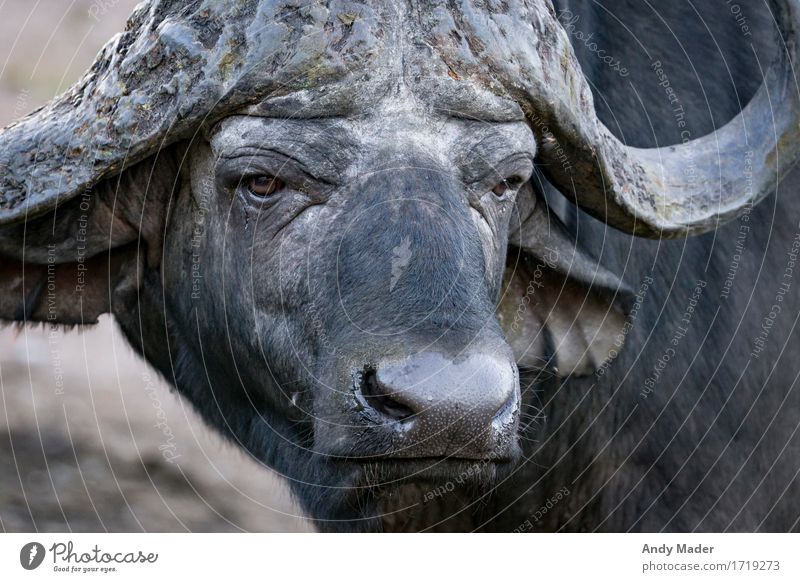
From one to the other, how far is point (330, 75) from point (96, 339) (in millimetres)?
8628

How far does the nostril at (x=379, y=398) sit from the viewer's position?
3.13 m

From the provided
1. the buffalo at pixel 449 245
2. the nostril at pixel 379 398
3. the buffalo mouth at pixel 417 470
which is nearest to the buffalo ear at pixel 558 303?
the buffalo at pixel 449 245

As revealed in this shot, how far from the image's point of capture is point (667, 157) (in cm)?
439

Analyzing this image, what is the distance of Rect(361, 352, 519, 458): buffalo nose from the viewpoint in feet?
10.0

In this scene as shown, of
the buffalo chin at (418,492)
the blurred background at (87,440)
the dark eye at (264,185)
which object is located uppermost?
the dark eye at (264,185)

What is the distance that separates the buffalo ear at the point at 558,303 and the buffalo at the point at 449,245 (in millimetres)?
10

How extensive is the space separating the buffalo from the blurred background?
10.6 feet

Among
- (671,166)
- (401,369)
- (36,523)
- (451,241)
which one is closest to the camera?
(401,369)

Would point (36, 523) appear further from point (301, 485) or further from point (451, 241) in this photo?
point (451, 241)

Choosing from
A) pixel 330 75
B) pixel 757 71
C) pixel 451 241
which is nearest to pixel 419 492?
pixel 451 241

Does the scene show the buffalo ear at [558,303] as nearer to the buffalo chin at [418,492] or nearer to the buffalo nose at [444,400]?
the buffalo chin at [418,492]

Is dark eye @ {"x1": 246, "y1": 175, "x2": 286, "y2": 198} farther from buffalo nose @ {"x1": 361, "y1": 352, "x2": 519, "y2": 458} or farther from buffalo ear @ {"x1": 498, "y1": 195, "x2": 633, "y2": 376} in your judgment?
buffalo ear @ {"x1": 498, "y1": 195, "x2": 633, "y2": 376}

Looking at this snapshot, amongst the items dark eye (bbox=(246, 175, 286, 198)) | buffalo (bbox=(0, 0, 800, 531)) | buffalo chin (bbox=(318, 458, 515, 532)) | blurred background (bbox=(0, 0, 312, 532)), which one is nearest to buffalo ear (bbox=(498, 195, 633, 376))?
buffalo (bbox=(0, 0, 800, 531))

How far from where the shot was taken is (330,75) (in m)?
3.48
